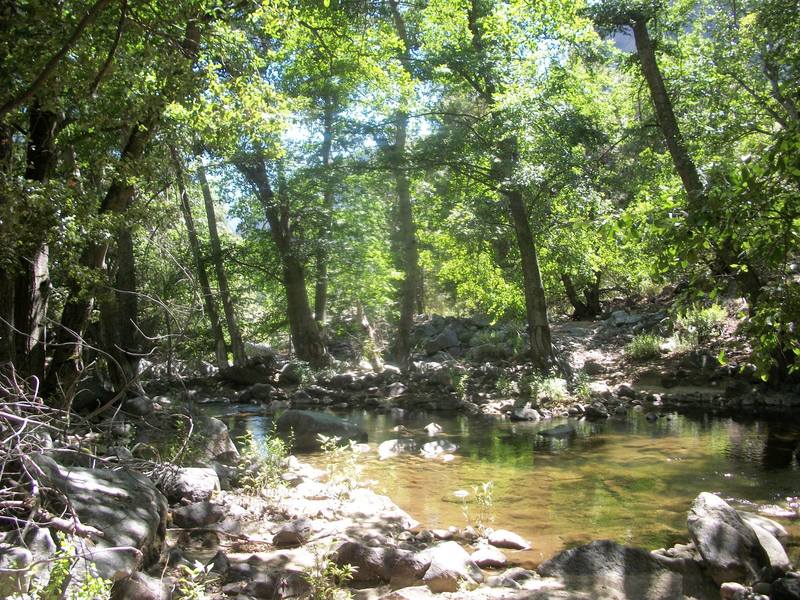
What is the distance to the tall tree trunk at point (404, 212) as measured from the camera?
16422mm

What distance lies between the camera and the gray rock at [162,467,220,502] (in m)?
6.61

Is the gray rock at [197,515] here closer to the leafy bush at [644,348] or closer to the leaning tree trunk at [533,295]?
the leaning tree trunk at [533,295]

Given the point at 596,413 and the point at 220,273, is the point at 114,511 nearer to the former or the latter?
the point at 596,413

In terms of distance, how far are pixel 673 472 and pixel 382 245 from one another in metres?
16.6

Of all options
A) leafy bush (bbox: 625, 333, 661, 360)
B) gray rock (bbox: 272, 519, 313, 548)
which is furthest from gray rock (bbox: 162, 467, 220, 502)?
leafy bush (bbox: 625, 333, 661, 360)

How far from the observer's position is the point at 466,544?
5.96m

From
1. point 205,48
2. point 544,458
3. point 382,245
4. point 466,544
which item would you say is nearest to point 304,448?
point 544,458

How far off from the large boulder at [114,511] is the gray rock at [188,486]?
1733mm

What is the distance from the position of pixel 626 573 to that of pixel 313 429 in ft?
24.8

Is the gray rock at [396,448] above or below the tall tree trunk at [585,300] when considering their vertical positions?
below

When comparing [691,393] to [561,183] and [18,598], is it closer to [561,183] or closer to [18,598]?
[561,183]

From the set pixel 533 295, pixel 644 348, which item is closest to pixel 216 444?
pixel 533 295

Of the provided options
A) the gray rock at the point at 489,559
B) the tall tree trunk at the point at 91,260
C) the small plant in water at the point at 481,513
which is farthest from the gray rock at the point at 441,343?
the gray rock at the point at 489,559

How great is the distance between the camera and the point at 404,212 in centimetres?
2005
